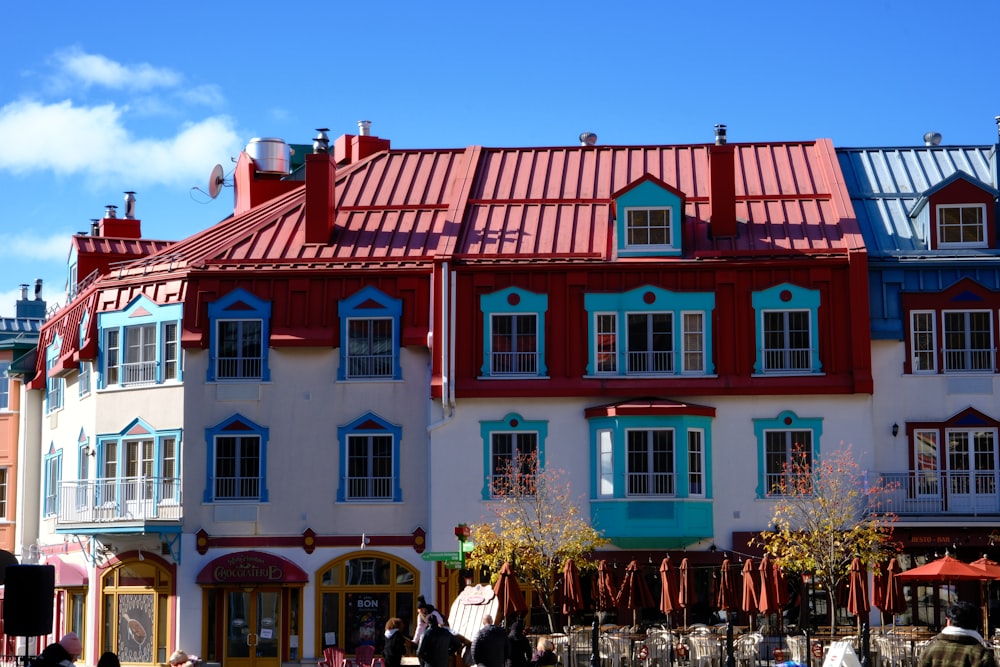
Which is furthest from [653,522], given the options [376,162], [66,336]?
[66,336]

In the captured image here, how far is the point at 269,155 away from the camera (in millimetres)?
52781

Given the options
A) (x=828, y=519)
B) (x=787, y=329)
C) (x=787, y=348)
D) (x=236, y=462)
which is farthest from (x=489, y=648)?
(x=787, y=329)

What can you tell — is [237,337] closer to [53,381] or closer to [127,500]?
[127,500]

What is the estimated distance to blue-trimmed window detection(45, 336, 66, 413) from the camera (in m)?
50.2

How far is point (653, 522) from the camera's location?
41562 millimetres

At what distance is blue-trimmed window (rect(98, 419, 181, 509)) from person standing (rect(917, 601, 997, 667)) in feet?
98.9

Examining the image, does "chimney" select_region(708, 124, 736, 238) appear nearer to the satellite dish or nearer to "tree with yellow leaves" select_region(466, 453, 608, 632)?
"tree with yellow leaves" select_region(466, 453, 608, 632)

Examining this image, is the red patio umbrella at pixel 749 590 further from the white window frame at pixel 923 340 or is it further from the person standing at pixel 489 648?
the person standing at pixel 489 648

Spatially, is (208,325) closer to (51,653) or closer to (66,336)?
(66,336)

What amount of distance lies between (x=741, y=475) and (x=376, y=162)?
15.1 meters

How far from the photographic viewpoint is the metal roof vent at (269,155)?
52625mm

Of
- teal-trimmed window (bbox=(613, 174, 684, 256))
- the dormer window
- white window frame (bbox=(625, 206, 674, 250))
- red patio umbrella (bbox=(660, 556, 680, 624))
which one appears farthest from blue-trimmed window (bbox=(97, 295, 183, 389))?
the dormer window

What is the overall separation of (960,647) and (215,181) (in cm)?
4238

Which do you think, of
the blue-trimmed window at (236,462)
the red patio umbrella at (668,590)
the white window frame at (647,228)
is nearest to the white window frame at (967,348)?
the white window frame at (647,228)
